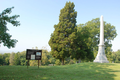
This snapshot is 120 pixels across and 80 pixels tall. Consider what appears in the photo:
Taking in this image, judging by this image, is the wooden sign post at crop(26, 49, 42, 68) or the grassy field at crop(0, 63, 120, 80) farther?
the wooden sign post at crop(26, 49, 42, 68)

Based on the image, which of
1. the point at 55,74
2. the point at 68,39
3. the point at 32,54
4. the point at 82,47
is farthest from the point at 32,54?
the point at 82,47

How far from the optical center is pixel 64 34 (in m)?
25.7

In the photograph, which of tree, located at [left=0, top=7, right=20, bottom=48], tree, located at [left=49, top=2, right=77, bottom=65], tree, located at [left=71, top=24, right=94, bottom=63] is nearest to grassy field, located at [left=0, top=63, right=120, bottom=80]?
tree, located at [left=0, top=7, right=20, bottom=48]

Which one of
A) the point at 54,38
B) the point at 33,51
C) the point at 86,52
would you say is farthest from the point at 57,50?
the point at 33,51

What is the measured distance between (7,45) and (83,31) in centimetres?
2487

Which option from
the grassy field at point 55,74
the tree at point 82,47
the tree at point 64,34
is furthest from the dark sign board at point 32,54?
the tree at point 82,47

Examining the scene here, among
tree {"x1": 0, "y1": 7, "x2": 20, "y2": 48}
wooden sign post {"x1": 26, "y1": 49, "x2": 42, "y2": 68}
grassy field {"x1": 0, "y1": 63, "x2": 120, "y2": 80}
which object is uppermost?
tree {"x1": 0, "y1": 7, "x2": 20, "y2": 48}

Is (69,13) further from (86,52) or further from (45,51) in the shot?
(45,51)

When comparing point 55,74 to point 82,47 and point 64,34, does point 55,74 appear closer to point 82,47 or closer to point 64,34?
point 64,34

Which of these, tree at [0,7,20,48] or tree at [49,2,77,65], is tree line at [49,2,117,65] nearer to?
tree at [49,2,77,65]

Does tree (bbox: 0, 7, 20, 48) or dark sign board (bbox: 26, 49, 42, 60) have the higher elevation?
tree (bbox: 0, 7, 20, 48)

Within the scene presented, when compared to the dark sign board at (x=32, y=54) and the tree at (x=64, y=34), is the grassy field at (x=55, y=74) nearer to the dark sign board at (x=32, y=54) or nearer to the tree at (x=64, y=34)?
the dark sign board at (x=32, y=54)

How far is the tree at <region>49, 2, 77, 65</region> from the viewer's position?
A: 2448cm

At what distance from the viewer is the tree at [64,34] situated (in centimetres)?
2448
